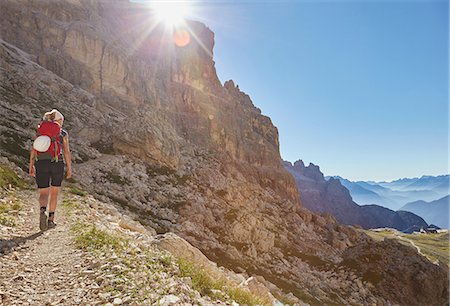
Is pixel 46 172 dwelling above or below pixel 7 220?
above

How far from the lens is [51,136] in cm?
1094

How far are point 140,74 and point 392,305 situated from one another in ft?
288

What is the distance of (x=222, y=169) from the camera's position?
8200 centimetres

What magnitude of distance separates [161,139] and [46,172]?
50.9 m

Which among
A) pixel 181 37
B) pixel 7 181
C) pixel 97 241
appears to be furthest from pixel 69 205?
pixel 181 37

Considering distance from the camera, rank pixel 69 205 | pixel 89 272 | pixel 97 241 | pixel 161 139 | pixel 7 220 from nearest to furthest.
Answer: pixel 89 272, pixel 97 241, pixel 7 220, pixel 69 205, pixel 161 139

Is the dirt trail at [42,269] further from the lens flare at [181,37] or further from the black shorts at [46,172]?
the lens flare at [181,37]

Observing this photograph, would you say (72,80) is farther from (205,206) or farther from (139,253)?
(139,253)

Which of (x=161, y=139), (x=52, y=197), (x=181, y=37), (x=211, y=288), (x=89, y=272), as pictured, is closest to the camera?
(x=89, y=272)

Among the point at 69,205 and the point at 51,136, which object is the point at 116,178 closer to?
the point at 69,205

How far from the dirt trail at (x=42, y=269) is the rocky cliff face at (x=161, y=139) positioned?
66.0 feet

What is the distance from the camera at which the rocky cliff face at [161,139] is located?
125 ft

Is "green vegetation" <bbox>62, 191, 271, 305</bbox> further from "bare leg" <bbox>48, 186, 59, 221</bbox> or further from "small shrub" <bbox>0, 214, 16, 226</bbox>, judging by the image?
"small shrub" <bbox>0, 214, 16, 226</bbox>

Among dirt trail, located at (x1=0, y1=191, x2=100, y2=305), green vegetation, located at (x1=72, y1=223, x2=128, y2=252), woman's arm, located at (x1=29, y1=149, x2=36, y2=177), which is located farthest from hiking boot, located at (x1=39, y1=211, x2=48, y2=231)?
woman's arm, located at (x1=29, y1=149, x2=36, y2=177)
